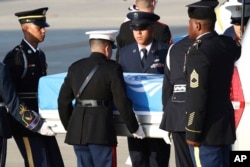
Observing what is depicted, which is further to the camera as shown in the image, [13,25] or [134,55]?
[13,25]

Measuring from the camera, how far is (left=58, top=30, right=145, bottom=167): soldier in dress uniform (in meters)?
7.09

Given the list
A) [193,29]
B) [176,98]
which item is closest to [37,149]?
[176,98]

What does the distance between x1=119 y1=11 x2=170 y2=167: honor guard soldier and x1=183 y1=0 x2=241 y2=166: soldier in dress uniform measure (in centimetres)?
138

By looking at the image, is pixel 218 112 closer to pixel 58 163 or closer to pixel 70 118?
pixel 70 118

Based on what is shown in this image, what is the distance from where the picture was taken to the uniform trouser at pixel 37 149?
26.2ft

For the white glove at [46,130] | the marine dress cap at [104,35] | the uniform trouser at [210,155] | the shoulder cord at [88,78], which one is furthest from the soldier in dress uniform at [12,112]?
the uniform trouser at [210,155]

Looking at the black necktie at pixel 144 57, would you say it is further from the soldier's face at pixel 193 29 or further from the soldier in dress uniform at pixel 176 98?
the soldier's face at pixel 193 29

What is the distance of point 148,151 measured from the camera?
26.4 ft

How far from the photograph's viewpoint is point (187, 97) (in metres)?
6.45

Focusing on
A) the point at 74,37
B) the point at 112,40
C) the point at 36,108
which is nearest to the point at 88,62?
the point at 112,40

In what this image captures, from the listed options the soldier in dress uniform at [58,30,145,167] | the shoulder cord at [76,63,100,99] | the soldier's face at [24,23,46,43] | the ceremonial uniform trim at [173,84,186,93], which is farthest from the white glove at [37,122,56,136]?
the ceremonial uniform trim at [173,84,186,93]

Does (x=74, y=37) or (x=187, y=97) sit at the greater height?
(x=187, y=97)

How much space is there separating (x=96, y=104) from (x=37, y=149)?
104cm

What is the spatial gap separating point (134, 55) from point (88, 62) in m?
1.03
